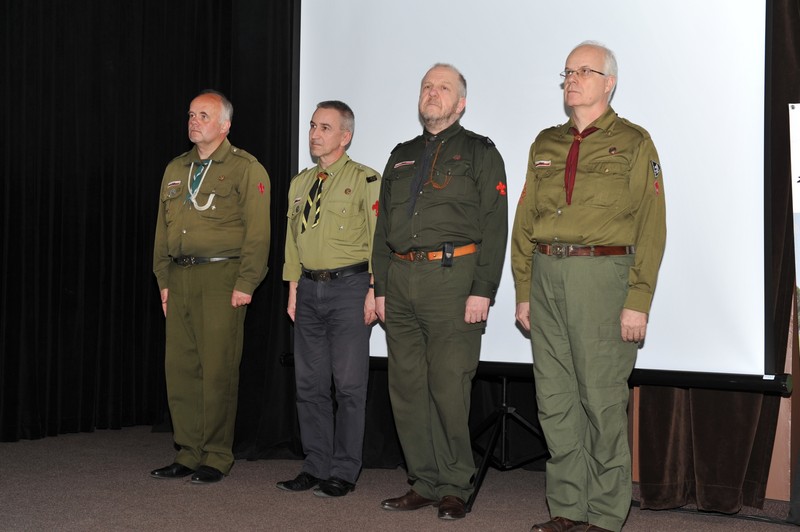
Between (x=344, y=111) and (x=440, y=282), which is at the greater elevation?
(x=344, y=111)

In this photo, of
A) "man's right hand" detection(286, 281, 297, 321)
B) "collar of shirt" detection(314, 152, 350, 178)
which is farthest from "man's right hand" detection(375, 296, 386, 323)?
"collar of shirt" detection(314, 152, 350, 178)

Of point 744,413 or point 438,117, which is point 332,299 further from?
point 744,413

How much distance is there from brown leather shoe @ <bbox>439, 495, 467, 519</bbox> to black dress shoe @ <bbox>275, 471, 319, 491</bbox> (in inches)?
27.1

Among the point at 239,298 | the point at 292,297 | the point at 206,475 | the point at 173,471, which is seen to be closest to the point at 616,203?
the point at 292,297

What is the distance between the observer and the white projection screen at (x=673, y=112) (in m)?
3.12

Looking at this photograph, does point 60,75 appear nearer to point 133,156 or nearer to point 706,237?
point 133,156

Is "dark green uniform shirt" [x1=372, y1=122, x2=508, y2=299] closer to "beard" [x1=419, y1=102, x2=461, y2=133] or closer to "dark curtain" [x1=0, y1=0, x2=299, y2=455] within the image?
"beard" [x1=419, y1=102, x2=461, y2=133]

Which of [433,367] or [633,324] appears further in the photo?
[433,367]

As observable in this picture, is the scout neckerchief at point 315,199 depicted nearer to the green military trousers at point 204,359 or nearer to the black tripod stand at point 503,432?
the green military trousers at point 204,359

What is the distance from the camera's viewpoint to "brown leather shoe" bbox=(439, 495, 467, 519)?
317 cm

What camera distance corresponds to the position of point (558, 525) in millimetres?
2951

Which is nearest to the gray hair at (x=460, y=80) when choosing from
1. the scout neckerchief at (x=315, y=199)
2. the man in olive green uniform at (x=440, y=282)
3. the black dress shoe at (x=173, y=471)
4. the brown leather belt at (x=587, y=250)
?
the man in olive green uniform at (x=440, y=282)

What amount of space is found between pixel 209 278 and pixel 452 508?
4.85 feet

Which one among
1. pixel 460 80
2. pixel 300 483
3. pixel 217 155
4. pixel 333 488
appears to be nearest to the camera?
pixel 460 80
